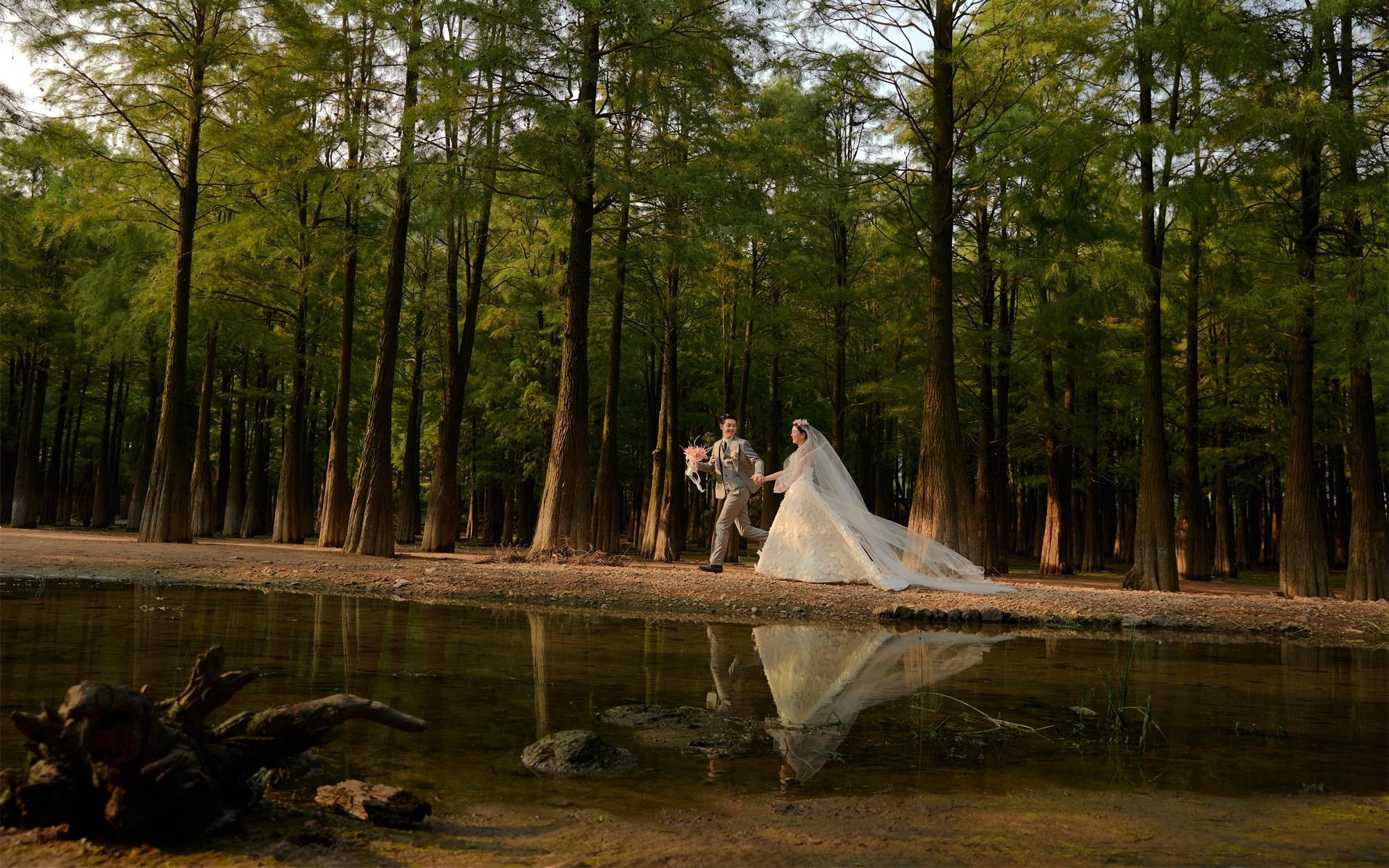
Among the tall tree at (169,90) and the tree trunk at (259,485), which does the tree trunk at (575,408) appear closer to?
the tall tree at (169,90)

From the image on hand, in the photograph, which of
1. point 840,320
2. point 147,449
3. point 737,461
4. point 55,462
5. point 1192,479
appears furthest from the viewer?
point 55,462

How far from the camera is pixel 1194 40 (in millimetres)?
18000

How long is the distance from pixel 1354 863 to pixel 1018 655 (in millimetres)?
5892

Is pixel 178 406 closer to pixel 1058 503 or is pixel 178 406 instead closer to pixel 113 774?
pixel 113 774

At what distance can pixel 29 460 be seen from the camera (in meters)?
32.2

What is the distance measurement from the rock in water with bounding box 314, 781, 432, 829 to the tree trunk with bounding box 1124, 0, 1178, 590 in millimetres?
17684

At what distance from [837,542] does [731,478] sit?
2.51 metres

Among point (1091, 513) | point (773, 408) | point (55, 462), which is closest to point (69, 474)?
point (55, 462)

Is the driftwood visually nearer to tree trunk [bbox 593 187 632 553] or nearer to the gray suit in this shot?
the gray suit

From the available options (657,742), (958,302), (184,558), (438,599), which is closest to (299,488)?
(184,558)

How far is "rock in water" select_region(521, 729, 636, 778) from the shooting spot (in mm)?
4645

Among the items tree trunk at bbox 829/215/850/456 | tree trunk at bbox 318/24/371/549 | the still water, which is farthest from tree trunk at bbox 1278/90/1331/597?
tree trunk at bbox 318/24/371/549

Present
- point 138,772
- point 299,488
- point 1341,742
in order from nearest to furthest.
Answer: point 138,772, point 1341,742, point 299,488

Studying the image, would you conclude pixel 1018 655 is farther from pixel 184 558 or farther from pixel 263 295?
pixel 263 295
